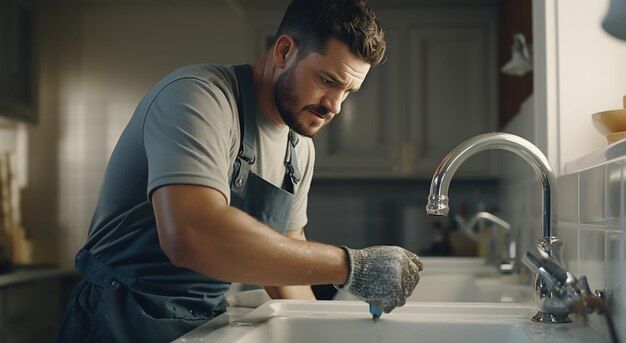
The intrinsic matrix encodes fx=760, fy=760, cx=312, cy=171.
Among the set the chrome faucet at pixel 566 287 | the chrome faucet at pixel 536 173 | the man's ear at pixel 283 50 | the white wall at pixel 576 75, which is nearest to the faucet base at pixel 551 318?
the chrome faucet at pixel 536 173

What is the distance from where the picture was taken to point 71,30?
169 inches

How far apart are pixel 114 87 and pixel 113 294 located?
3.15 meters

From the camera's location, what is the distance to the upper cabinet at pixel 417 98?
3.90 metres

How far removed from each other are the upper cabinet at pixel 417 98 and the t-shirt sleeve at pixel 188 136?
2.71m

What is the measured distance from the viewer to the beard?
1377 millimetres

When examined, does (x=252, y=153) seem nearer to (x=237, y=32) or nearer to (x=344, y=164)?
(x=344, y=164)

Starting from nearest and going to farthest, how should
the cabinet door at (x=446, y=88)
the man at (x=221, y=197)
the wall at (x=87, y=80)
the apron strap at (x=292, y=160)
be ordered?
the man at (x=221, y=197) → the apron strap at (x=292, y=160) → the cabinet door at (x=446, y=88) → the wall at (x=87, y=80)

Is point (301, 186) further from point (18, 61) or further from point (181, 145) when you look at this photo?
point (18, 61)

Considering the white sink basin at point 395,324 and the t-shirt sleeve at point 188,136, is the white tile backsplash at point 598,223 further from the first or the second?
the t-shirt sleeve at point 188,136

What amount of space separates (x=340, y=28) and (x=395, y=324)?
1.66 ft

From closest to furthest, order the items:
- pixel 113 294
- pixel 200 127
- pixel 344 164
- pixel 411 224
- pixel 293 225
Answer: pixel 200 127 → pixel 113 294 → pixel 293 225 → pixel 344 164 → pixel 411 224

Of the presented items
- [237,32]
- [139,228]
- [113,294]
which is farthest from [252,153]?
[237,32]

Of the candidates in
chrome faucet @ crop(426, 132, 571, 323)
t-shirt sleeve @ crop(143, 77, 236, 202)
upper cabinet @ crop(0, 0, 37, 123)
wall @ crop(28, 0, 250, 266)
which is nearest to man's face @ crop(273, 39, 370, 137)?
t-shirt sleeve @ crop(143, 77, 236, 202)

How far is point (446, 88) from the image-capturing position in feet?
12.9
